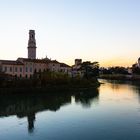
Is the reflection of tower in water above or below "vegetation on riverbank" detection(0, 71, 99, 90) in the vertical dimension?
below

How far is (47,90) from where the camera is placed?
3152 cm

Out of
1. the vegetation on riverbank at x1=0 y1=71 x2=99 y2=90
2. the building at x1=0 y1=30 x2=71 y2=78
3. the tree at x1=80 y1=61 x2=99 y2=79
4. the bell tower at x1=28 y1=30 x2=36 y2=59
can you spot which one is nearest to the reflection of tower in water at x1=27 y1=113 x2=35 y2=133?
the vegetation on riverbank at x1=0 y1=71 x2=99 y2=90

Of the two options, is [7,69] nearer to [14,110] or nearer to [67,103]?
[67,103]

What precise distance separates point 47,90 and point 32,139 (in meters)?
19.3

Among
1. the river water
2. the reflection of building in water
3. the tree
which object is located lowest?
the river water

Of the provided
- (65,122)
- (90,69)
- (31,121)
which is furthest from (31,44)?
(65,122)

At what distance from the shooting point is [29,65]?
39781mm

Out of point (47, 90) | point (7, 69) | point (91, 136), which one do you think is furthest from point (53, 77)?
point (91, 136)

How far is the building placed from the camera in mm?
37531

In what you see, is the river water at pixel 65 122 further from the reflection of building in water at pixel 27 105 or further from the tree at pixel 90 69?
the tree at pixel 90 69

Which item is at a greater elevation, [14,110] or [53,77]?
[53,77]

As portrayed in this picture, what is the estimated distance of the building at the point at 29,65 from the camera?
3753cm

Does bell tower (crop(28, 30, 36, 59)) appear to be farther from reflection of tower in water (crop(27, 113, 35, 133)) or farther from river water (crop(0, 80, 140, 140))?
reflection of tower in water (crop(27, 113, 35, 133))

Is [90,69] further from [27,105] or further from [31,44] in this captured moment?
[27,105]
